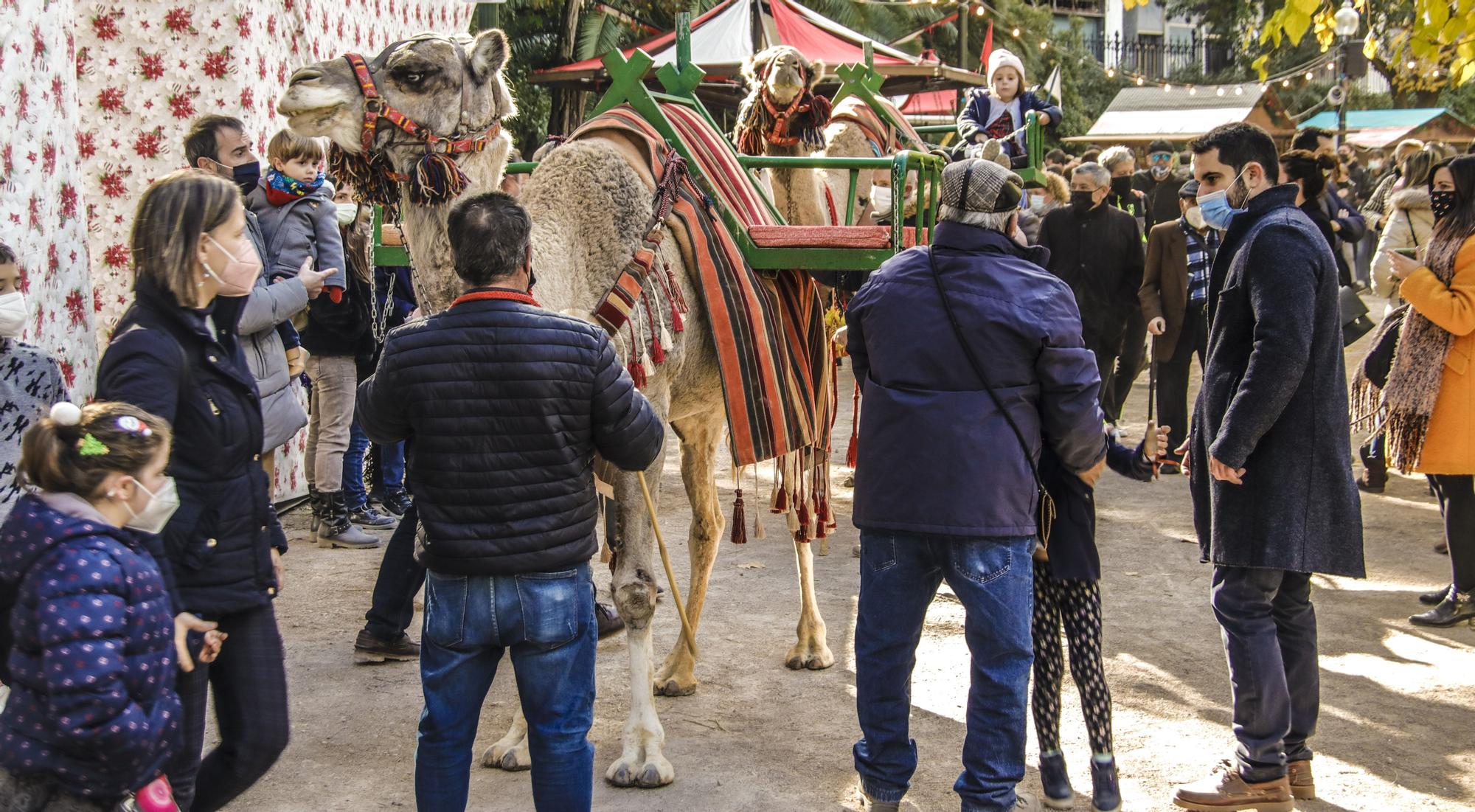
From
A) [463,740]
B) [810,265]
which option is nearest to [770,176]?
[810,265]

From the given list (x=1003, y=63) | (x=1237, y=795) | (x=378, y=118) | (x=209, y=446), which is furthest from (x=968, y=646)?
(x=1003, y=63)

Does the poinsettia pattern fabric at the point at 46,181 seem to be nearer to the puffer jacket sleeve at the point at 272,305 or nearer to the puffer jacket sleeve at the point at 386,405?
the puffer jacket sleeve at the point at 272,305

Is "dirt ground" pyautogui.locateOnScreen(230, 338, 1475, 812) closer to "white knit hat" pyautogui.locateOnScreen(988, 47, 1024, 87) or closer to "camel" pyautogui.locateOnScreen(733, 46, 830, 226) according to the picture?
"camel" pyautogui.locateOnScreen(733, 46, 830, 226)

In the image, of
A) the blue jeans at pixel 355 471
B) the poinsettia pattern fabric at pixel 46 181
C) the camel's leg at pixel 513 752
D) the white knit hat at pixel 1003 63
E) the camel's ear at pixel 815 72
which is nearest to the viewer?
the camel's leg at pixel 513 752

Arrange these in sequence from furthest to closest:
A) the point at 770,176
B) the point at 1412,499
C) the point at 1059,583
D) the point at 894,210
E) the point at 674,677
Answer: the point at 1412,499, the point at 770,176, the point at 674,677, the point at 894,210, the point at 1059,583

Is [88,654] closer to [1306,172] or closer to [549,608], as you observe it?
[549,608]

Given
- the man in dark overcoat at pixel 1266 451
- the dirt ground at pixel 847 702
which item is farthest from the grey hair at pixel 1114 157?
the man in dark overcoat at pixel 1266 451

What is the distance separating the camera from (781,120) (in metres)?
6.41

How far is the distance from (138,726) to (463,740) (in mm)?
918

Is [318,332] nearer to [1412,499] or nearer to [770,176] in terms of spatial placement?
[770,176]

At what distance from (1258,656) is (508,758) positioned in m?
2.33

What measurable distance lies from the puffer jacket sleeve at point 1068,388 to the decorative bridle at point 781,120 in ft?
10.1

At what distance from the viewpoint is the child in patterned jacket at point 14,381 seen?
405cm

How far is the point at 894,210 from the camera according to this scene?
4.74 meters
